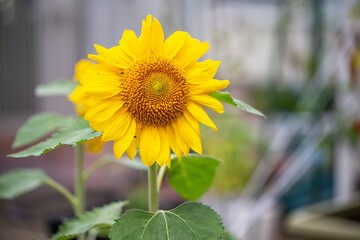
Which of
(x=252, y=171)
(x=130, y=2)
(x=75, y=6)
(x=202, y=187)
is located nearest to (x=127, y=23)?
(x=130, y=2)

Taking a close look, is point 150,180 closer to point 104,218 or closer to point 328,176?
point 104,218

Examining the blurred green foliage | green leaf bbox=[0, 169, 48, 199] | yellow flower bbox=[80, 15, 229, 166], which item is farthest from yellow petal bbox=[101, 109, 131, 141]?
the blurred green foliage

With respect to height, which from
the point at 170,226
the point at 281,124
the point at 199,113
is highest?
the point at 281,124

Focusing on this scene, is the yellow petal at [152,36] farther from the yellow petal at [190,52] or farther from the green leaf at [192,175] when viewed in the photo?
the green leaf at [192,175]

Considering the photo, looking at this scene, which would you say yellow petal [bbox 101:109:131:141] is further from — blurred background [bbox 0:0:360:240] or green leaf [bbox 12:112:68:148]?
blurred background [bbox 0:0:360:240]

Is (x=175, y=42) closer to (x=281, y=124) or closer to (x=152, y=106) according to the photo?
(x=152, y=106)

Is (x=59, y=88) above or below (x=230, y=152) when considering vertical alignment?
below

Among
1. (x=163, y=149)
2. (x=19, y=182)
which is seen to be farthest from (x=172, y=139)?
(x=19, y=182)
